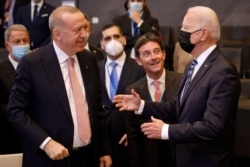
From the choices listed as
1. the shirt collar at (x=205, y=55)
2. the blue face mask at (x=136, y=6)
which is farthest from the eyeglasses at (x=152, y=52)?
the blue face mask at (x=136, y=6)

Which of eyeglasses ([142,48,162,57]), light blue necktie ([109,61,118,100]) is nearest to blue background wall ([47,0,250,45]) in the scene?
light blue necktie ([109,61,118,100])

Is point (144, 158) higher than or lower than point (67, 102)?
lower

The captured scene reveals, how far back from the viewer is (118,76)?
3658 millimetres

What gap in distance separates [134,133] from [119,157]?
564mm

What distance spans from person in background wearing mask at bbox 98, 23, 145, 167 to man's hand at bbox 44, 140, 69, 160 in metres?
1.05

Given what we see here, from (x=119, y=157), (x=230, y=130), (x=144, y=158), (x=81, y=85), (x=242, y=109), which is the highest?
(x=81, y=85)

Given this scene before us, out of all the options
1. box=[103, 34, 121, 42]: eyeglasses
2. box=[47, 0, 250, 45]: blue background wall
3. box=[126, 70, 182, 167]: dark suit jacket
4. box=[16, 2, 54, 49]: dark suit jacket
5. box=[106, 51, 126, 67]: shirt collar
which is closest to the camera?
box=[126, 70, 182, 167]: dark suit jacket

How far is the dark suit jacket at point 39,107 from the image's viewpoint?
2328 mm

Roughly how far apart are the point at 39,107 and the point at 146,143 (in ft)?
3.07

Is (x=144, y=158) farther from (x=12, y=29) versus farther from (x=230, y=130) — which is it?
(x=12, y=29)

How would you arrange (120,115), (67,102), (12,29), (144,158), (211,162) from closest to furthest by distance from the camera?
(211,162)
(67,102)
(144,158)
(120,115)
(12,29)

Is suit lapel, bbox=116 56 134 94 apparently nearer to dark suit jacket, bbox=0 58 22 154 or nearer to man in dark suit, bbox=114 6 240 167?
dark suit jacket, bbox=0 58 22 154

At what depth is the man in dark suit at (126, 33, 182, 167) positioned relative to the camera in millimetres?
2984

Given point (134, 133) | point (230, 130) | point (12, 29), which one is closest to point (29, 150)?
point (134, 133)
